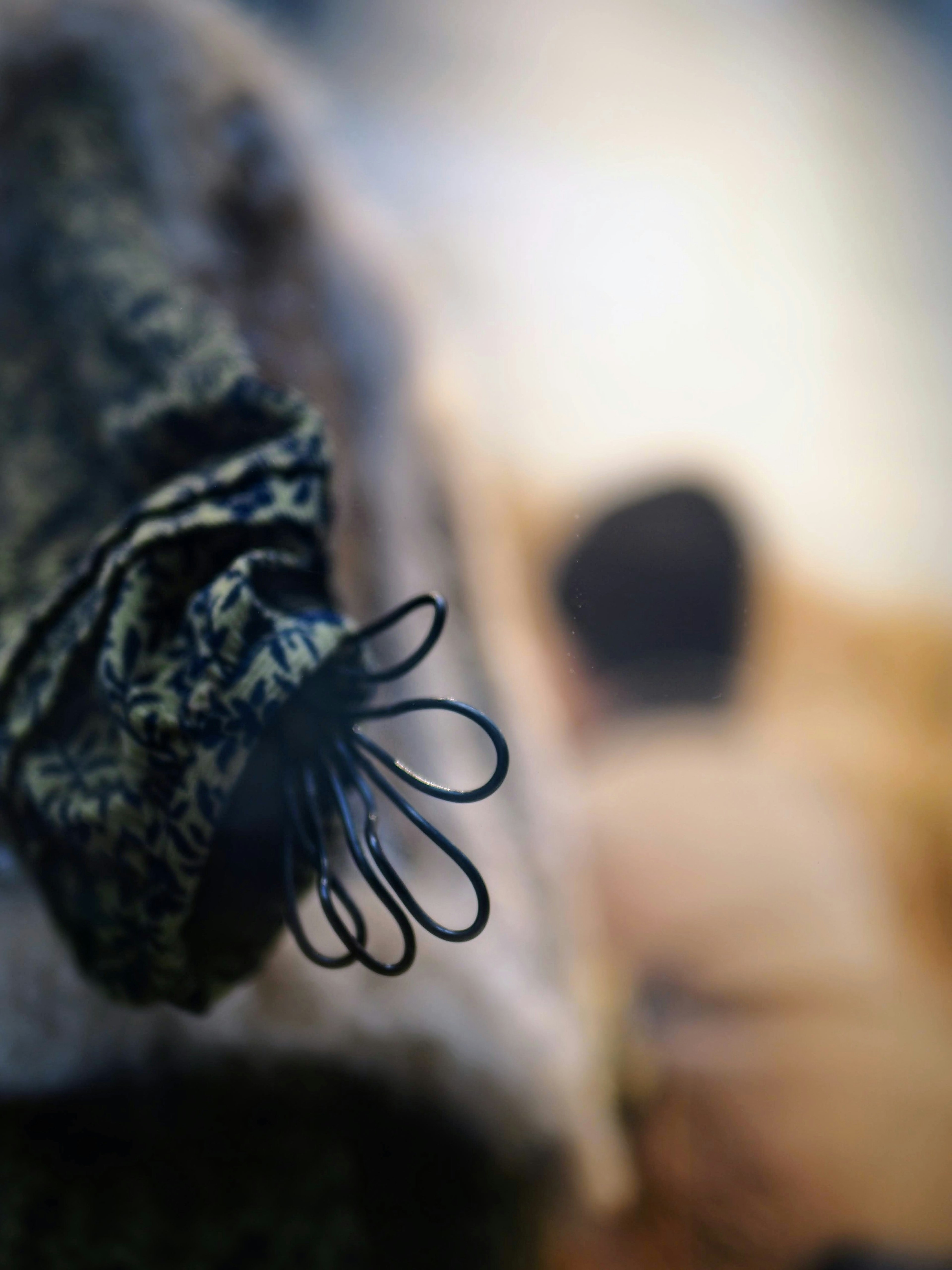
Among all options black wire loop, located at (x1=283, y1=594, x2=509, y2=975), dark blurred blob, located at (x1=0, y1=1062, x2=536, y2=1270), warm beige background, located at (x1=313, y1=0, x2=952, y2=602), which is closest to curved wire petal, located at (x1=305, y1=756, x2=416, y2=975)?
black wire loop, located at (x1=283, y1=594, x2=509, y2=975)

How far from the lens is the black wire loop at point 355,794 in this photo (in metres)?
0.21

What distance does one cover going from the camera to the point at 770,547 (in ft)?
2.44

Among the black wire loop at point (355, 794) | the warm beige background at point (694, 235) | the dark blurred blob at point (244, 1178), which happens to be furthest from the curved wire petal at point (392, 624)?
the warm beige background at point (694, 235)

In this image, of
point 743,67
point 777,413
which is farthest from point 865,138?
point 777,413

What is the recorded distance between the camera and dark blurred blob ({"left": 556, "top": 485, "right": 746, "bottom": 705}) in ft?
1.78

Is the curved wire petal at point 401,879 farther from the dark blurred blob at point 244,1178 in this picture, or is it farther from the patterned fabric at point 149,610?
the dark blurred blob at point 244,1178

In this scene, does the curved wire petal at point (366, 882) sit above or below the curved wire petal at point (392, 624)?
below

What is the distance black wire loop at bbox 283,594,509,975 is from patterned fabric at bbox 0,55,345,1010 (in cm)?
1

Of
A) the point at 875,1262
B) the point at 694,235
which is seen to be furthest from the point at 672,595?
the point at 875,1262

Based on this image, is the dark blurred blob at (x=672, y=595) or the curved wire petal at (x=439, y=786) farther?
the dark blurred blob at (x=672, y=595)

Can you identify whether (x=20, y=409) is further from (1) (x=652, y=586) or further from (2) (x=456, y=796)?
(1) (x=652, y=586)

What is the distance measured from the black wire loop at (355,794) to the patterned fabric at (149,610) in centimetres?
1

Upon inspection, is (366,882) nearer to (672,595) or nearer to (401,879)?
(401,879)

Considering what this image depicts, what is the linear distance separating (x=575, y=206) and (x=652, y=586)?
338 millimetres
